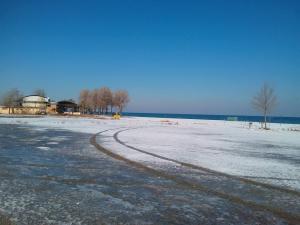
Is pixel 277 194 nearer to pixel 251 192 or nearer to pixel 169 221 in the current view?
pixel 251 192

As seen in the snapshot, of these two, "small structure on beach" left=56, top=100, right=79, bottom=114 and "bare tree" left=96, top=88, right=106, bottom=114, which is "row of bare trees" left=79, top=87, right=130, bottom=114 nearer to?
"bare tree" left=96, top=88, right=106, bottom=114

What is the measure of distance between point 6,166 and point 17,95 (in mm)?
113846

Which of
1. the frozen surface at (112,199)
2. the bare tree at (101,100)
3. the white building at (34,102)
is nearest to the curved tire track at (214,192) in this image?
the frozen surface at (112,199)

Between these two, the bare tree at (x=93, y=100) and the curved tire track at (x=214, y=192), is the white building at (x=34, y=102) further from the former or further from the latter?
the curved tire track at (x=214, y=192)

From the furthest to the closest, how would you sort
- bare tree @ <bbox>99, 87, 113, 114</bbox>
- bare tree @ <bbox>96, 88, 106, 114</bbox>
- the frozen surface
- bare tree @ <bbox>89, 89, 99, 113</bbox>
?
bare tree @ <bbox>89, 89, 99, 113</bbox> → bare tree @ <bbox>96, 88, 106, 114</bbox> → bare tree @ <bbox>99, 87, 113, 114</bbox> → the frozen surface

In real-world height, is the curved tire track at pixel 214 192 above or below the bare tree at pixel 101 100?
below

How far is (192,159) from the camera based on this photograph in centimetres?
1401

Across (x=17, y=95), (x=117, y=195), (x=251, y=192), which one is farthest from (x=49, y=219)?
(x=17, y=95)

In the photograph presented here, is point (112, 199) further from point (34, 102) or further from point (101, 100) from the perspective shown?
point (101, 100)

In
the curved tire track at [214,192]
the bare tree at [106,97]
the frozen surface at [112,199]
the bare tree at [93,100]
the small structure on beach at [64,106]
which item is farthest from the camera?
the bare tree at [93,100]

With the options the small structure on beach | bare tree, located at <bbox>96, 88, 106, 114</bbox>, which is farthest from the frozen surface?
bare tree, located at <bbox>96, 88, 106, 114</bbox>

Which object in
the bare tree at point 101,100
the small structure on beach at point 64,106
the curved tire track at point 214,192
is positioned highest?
the bare tree at point 101,100

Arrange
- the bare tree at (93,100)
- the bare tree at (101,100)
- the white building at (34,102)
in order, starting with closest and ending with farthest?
the white building at (34,102)
the bare tree at (101,100)
the bare tree at (93,100)

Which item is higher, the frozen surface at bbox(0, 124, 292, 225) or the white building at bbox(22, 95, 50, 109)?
the white building at bbox(22, 95, 50, 109)
